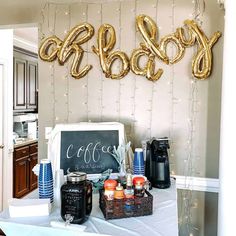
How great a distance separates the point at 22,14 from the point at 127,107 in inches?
50.7

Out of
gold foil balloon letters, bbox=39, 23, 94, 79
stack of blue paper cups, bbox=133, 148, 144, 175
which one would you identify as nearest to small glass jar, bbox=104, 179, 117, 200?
stack of blue paper cups, bbox=133, 148, 144, 175

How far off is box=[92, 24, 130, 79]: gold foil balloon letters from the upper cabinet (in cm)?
237

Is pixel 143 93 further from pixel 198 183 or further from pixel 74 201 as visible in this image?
pixel 74 201

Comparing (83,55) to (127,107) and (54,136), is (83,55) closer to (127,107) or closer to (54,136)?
(127,107)

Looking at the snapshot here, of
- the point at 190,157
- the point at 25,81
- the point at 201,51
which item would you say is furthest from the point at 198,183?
the point at 25,81

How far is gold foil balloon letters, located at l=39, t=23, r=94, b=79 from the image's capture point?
2.32 meters

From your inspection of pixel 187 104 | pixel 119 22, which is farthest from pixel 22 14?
pixel 187 104

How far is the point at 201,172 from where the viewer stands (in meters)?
2.23

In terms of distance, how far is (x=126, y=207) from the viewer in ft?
4.57

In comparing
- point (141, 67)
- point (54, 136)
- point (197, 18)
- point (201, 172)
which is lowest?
point (201, 172)

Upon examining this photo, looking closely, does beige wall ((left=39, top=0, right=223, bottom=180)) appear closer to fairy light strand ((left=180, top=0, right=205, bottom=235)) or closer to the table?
fairy light strand ((left=180, top=0, right=205, bottom=235))

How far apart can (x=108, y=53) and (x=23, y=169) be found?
9.06 feet

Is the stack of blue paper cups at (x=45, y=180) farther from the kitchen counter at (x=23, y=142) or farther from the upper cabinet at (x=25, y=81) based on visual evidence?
the upper cabinet at (x=25, y=81)

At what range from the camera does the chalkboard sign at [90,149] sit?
77.7 inches
